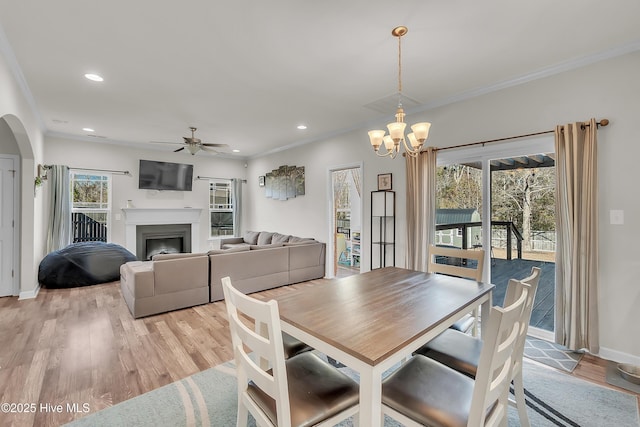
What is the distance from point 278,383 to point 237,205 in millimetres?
7030

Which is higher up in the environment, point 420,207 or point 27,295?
point 420,207

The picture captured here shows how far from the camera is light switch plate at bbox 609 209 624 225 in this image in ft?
8.16

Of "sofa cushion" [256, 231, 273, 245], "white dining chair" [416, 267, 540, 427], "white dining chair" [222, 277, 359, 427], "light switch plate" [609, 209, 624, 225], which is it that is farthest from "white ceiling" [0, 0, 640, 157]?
"sofa cushion" [256, 231, 273, 245]

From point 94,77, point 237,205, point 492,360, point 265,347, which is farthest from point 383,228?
point 237,205

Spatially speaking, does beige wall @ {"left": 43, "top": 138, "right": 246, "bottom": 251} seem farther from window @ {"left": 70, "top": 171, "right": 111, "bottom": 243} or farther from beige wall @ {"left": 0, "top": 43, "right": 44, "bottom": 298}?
beige wall @ {"left": 0, "top": 43, "right": 44, "bottom": 298}

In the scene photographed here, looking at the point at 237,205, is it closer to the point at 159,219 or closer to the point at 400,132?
the point at 159,219

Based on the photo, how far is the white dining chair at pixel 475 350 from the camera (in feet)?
4.58

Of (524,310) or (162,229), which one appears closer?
(524,310)

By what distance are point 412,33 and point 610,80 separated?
1.88 meters

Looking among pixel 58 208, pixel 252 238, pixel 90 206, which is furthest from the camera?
pixel 252 238

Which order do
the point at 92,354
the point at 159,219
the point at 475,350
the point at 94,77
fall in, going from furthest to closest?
the point at 159,219 → the point at 94,77 → the point at 92,354 → the point at 475,350

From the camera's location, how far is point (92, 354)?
102 inches

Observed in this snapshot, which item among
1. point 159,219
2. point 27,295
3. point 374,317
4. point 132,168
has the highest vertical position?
point 132,168

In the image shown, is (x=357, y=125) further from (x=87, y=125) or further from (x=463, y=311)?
(x=87, y=125)
